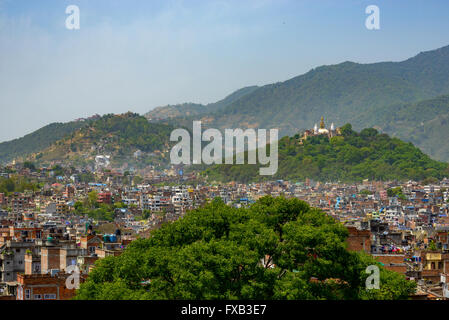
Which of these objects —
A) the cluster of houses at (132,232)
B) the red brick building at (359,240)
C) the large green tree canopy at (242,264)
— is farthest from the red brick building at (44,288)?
the red brick building at (359,240)

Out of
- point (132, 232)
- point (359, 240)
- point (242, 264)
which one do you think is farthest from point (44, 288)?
point (132, 232)

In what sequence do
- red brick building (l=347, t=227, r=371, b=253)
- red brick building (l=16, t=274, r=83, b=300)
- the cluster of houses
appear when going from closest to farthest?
red brick building (l=16, t=274, r=83, b=300)
the cluster of houses
red brick building (l=347, t=227, r=371, b=253)

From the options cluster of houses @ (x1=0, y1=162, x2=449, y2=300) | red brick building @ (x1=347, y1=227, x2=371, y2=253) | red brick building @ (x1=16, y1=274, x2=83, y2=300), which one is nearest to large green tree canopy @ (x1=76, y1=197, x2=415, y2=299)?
red brick building @ (x1=16, y1=274, x2=83, y2=300)

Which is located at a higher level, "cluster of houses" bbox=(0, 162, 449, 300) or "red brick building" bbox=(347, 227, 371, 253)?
"red brick building" bbox=(347, 227, 371, 253)

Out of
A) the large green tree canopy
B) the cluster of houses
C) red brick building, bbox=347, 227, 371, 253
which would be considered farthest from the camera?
red brick building, bbox=347, 227, 371, 253

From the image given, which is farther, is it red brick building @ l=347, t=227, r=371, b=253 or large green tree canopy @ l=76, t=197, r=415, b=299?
red brick building @ l=347, t=227, r=371, b=253

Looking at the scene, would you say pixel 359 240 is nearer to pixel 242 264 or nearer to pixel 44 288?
pixel 242 264

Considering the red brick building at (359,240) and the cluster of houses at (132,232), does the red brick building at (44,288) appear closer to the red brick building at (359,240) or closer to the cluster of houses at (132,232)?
the cluster of houses at (132,232)

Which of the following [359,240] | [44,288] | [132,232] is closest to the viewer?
[44,288]

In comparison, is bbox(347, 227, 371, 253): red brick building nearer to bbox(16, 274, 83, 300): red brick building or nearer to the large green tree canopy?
the large green tree canopy
